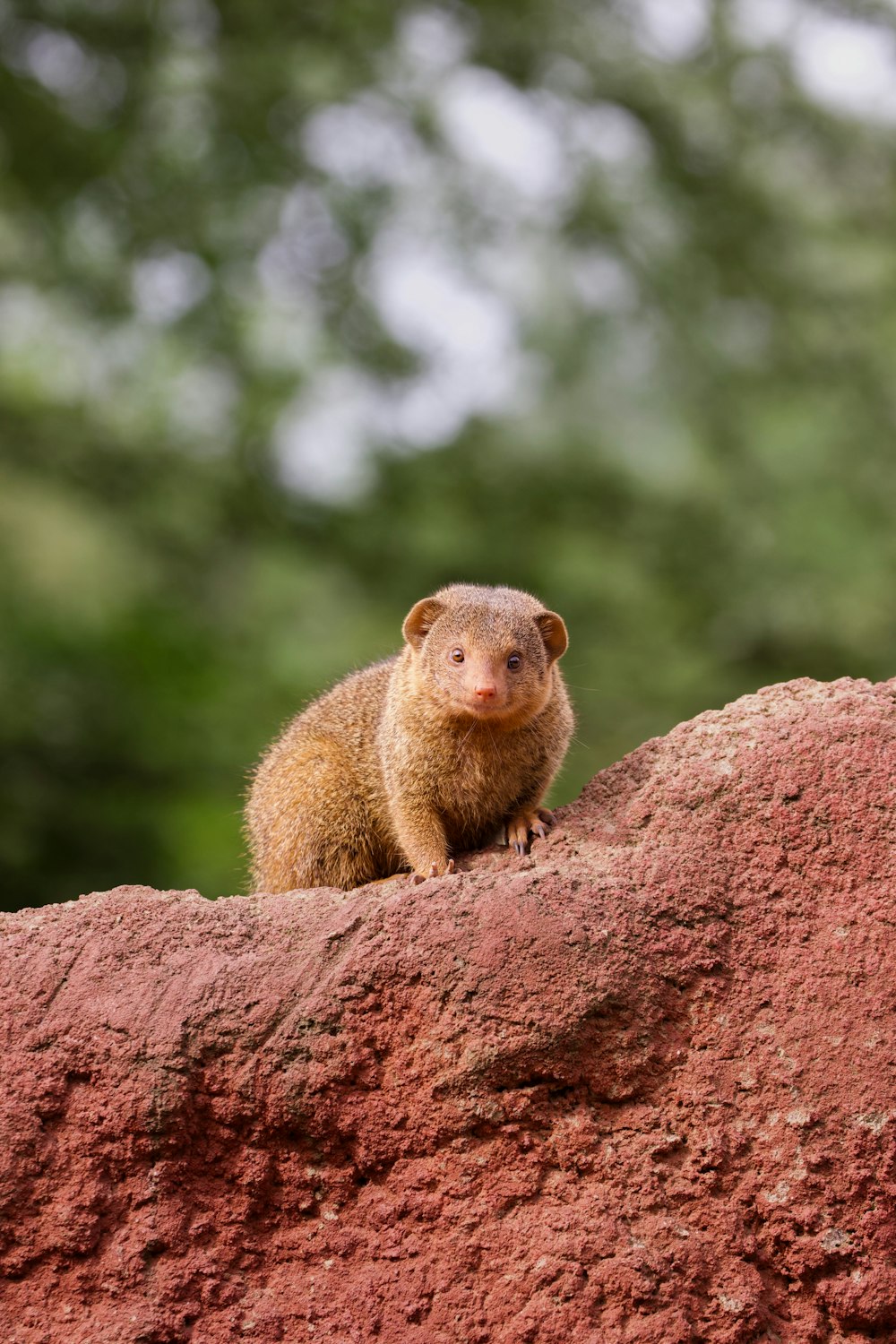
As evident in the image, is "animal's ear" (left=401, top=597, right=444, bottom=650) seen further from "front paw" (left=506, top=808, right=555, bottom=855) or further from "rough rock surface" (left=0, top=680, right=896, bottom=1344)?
"rough rock surface" (left=0, top=680, right=896, bottom=1344)

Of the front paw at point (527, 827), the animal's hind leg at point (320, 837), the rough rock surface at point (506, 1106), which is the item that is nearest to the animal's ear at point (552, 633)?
the front paw at point (527, 827)

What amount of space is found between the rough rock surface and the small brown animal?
2.59ft

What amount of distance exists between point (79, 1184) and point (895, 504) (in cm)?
1060

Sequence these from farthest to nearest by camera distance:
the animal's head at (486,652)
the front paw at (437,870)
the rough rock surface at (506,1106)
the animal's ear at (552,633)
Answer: the animal's ear at (552,633) → the animal's head at (486,652) → the front paw at (437,870) → the rough rock surface at (506,1106)

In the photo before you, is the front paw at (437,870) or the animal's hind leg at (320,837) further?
the animal's hind leg at (320,837)

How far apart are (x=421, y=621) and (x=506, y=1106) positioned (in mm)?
1970

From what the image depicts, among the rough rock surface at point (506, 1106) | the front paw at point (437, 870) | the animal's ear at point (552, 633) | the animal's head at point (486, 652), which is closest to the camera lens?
the rough rock surface at point (506, 1106)

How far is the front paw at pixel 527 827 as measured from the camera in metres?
4.46

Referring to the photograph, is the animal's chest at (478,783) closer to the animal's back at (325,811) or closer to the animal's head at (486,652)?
the animal's head at (486,652)

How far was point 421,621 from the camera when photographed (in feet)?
17.0

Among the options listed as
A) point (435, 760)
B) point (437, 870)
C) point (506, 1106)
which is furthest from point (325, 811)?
point (506, 1106)

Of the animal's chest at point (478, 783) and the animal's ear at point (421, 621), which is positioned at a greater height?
the animal's ear at point (421, 621)

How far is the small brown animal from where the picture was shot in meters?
4.86

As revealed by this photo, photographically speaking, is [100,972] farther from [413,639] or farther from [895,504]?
[895,504]
